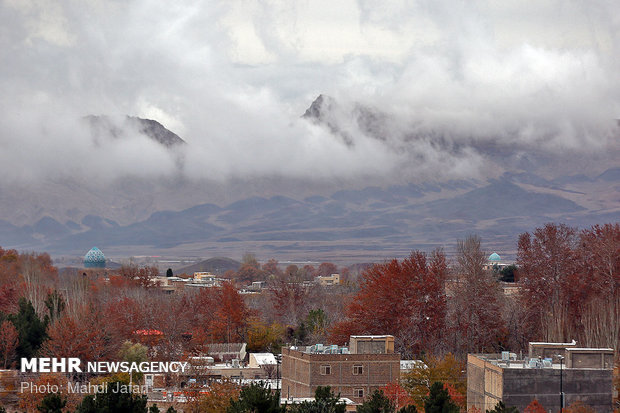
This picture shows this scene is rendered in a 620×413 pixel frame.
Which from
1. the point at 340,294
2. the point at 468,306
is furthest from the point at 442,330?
the point at 340,294

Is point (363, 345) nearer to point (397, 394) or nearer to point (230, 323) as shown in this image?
point (397, 394)

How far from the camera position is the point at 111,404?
1684 inches

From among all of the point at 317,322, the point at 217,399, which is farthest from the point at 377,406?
the point at 317,322

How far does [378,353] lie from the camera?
208 ft

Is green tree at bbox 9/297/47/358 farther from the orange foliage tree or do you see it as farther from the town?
the orange foliage tree

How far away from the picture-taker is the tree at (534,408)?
50.2 meters

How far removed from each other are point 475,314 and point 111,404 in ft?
139

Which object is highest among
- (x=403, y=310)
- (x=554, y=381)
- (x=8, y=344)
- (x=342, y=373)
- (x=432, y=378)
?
(x=403, y=310)

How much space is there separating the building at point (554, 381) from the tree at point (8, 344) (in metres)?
33.9

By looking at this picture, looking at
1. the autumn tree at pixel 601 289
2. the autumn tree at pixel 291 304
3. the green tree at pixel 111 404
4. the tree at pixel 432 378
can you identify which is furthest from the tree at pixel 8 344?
the autumn tree at pixel 601 289

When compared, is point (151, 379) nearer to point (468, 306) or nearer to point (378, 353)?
point (378, 353)

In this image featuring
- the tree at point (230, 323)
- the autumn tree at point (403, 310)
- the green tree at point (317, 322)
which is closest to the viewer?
the autumn tree at point (403, 310)

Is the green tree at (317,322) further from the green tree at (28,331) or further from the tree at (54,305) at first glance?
the green tree at (28,331)

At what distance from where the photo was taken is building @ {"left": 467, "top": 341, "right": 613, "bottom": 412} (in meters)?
52.6
